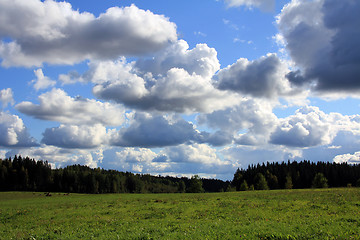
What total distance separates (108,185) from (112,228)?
15695 centimetres

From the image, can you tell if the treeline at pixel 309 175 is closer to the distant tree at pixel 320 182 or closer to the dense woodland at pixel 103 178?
the dense woodland at pixel 103 178

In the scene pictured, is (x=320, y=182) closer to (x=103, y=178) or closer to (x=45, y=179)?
(x=103, y=178)

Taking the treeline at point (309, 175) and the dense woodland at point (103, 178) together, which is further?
the treeline at point (309, 175)

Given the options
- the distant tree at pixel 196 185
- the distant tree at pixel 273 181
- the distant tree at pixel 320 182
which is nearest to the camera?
the distant tree at pixel 320 182

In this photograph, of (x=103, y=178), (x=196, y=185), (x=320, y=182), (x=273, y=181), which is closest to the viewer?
(x=320, y=182)

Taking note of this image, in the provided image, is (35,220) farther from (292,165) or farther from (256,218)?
(292,165)

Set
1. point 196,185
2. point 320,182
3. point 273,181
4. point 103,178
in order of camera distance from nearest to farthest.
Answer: point 320,182 → point 196,185 → point 273,181 → point 103,178

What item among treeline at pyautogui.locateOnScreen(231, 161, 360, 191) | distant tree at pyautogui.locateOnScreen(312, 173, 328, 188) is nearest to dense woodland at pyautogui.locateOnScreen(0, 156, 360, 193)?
treeline at pyautogui.locateOnScreen(231, 161, 360, 191)

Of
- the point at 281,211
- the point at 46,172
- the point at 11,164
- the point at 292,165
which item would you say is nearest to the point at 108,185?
the point at 46,172

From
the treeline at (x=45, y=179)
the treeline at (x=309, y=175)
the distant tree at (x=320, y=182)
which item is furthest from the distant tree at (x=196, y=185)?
the distant tree at (x=320, y=182)

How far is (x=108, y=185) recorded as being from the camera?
176 meters

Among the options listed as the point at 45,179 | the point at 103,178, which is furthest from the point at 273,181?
the point at 45,179

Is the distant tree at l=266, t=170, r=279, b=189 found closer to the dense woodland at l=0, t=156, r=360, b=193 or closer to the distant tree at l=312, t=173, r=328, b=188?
the dense woodland at l=0, t=156, r=360, b=193

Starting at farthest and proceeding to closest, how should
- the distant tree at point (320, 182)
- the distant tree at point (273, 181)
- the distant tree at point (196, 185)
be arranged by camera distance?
the distant tree at point (273, 181)
the distant tree at point (196, 185)
the distant tree at point (320, 182)
